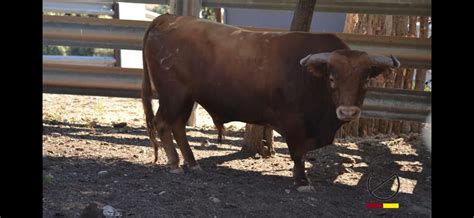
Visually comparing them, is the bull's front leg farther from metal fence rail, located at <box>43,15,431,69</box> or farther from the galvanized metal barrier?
metal fence rail, located at <box>43,15,431,69</box>

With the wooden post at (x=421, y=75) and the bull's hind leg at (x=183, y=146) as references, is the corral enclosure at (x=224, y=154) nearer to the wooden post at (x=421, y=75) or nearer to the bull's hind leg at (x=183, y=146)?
the wooden post at (x=421, y=75)

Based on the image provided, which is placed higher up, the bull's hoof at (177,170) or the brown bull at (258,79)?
the brown bull at (258,79)

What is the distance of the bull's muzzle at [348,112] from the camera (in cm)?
582

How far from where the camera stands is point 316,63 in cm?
604

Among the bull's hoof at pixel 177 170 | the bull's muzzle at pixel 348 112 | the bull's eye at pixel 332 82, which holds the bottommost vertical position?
the bull's hoof at pixel 177 170

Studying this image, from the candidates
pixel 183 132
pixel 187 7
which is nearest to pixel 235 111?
pixel 183 132

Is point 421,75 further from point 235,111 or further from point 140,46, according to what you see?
point 235,111

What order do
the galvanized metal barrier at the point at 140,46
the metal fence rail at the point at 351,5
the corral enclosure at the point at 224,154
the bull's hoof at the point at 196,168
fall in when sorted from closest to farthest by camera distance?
the corral enclosure at the point at 224,154 → the bull's hoof at the point at 196,168 → the galvanized metal barrier at the point at 140,46 → the metal fence rail at the point at 351,5

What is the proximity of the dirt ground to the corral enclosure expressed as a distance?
1 cm

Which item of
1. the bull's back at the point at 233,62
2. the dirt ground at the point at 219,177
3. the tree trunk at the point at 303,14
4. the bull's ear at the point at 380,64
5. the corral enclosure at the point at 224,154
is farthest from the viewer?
the tree trunk at the point at 303,14

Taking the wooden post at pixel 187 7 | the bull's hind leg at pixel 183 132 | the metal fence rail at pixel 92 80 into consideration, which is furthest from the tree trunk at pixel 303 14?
the metal fence rail at pixel 92 80

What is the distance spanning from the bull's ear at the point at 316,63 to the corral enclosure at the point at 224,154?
101 centimetres
